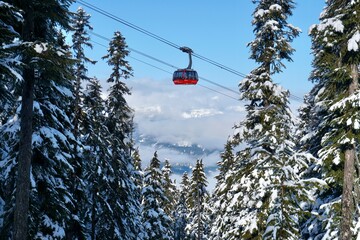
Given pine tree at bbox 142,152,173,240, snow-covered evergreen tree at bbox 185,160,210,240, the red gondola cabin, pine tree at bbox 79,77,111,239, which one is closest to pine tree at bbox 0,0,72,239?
pine tree at bbox 79,77,111,239

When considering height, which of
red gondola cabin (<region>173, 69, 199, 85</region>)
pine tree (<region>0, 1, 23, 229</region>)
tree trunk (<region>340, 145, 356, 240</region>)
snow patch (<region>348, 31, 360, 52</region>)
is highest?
red gondola cabin (<region>173, 69, 199, 85</region>)

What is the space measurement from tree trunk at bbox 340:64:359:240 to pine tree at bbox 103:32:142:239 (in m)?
16.0

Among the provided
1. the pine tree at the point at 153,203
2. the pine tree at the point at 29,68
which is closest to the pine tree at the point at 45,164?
the pine tree at the point at 29,68

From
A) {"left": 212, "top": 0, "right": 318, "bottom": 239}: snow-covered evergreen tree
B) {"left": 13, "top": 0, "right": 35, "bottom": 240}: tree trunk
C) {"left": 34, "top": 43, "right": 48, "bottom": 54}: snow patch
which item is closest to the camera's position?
Result: {"left": 34, "top": 43, "right": 48, "bottom": 54}: snow patch

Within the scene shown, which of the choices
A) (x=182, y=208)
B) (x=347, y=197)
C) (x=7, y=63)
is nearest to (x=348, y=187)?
(x=347, y=197)

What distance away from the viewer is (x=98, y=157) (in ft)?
82.6

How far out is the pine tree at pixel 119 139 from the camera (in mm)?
26734

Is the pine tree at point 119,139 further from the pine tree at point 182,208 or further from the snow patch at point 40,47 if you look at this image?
the pine tree at point 182,208

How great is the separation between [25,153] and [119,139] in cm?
1409

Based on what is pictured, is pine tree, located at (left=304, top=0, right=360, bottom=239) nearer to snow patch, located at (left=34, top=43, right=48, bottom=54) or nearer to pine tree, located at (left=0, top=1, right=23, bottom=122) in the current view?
snow patch, located at (left=34, top=43, right=48, bottom=54)

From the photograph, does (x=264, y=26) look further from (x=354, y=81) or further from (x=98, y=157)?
(x=98, y=157)

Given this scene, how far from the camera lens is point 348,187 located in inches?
578

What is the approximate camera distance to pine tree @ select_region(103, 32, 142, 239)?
26734 mm

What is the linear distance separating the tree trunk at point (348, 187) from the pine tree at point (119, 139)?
16.0 m
